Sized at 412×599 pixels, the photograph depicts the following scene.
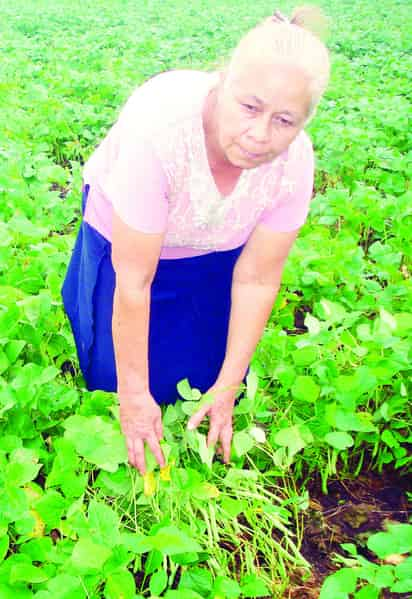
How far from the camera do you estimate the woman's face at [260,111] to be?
3.73 feet

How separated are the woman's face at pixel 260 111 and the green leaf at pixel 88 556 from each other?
814 millimetres

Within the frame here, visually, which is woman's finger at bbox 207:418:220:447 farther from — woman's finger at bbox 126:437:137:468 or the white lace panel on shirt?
the white lace panel on shirt

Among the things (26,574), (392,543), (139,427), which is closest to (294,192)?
(139,427)

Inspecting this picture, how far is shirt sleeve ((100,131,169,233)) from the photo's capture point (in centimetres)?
128

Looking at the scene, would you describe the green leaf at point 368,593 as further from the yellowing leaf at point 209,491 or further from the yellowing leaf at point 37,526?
the yellowing leaf at point 37,526

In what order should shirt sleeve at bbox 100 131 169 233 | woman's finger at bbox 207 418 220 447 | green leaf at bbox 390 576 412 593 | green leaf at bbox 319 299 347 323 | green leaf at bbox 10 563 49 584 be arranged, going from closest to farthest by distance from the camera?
green leaf at bbox 390 576 412 593 → green leaf at bbox 10 563 49 584 → shirt sleeve at bbox 100 131 169 233 → woman's finger at bbox 207 418 220 447 → green leaf at bbox 319 299 347 323

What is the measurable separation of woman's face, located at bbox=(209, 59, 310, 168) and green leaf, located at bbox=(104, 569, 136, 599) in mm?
854

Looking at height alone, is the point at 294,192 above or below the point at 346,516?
above

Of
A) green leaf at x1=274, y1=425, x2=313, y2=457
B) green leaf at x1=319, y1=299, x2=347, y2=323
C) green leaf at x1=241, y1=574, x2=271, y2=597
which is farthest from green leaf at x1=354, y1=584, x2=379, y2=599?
green leaf at x1=319, y1=299, x2=347, y2=323

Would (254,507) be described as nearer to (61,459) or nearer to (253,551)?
(253,551)

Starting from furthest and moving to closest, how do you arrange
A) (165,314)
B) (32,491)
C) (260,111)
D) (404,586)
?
1. (165,314)
2. (32,491)
3. (260,111)
4. (404,586)

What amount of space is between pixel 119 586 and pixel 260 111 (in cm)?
95

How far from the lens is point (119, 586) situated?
1.16 metres

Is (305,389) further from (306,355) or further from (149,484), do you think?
(149,484)
